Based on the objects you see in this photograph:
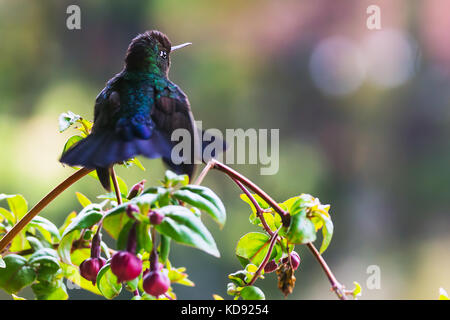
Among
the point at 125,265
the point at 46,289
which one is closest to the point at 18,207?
the point at 46,289

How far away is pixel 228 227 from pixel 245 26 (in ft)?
4.46

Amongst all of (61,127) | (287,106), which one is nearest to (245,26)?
(287,106)

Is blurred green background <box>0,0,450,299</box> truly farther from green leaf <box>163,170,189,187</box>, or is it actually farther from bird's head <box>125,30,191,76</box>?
green leaf <box>163,170,189,187</box>

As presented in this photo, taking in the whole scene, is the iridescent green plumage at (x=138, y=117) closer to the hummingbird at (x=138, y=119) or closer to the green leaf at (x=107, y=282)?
the hummingbird at (x=138, y=119)

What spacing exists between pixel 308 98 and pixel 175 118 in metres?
2.62

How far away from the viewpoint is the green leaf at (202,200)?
1.46 ft

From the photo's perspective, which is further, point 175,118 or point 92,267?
point 175,118

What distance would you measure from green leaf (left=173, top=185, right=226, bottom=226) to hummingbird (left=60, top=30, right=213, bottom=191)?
4.4 inches

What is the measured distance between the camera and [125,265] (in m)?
0.44

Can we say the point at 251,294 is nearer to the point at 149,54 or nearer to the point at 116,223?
the point at 116,223

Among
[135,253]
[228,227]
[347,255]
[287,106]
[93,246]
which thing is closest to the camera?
[135,253]

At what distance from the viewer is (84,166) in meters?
0.56

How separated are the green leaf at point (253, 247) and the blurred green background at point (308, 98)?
6.65ft
